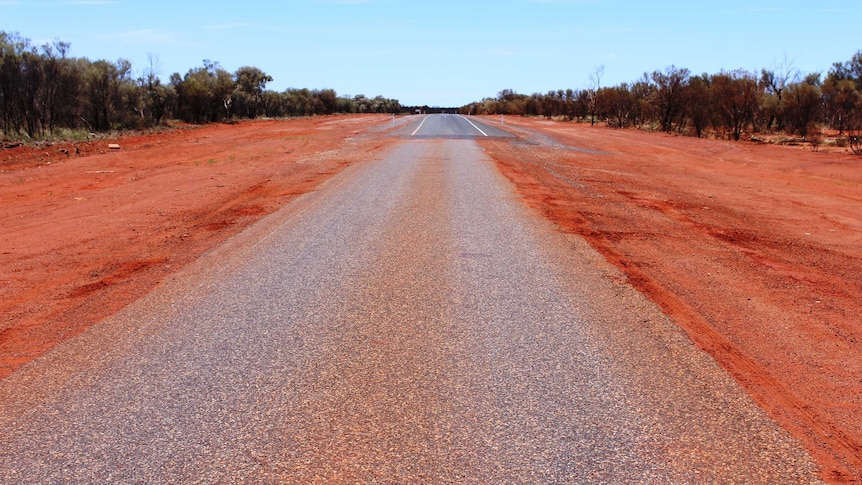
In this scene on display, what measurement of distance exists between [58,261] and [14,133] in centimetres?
2502

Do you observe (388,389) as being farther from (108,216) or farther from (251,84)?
(251,84)

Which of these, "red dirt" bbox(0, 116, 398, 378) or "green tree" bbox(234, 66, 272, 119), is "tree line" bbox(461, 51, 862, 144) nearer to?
"red dirt" bbox(0, 116, 398, 378)

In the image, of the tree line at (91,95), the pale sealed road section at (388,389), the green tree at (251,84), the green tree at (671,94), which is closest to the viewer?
the pale sealed road section at (388,389)

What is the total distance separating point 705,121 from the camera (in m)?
44.2

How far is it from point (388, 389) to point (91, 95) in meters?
39.6

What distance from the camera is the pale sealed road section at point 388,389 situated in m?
3.76

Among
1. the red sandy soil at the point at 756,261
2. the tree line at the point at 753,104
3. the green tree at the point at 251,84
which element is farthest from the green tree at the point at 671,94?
the green tree at the point at 251,84

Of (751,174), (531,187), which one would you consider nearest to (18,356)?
(531,187)

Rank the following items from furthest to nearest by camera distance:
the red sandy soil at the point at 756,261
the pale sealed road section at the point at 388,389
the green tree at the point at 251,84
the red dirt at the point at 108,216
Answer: the green tree at the point at 251,84 → the red dirt at the point at 108,216 → the red sandy soil at the point at 756,261 → the pale sealed road section at the point at 388,389

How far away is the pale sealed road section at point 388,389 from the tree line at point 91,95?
2858 cm

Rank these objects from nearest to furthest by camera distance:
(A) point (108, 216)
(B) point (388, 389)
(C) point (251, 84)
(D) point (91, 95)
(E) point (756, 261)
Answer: (B) point (388, 389), (E) point (756, 261), (A) point (108, 216), (D) point (91, 95), (C) point (251, 84)

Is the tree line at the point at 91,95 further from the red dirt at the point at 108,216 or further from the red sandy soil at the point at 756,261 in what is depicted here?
the red sandy soil at the point at 756,261

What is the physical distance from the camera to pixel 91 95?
38438mm

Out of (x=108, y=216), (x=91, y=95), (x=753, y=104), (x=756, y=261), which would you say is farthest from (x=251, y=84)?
(x=756, y=261)
